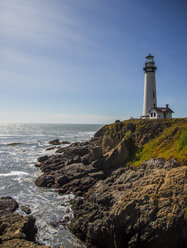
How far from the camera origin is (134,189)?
16.8 metres

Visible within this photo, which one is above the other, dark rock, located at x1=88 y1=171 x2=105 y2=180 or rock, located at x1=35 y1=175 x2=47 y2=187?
dark rock, located at x1=88 y1=171 x2=105 y2=180

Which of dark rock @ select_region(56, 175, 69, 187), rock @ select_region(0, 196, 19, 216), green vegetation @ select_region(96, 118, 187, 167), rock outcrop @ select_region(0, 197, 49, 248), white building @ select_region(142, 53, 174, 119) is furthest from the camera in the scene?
white building @ select_region(142, 53, 174, 119)

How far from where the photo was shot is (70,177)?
1097 inches

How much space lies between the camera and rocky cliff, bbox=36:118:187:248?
43.9 feet

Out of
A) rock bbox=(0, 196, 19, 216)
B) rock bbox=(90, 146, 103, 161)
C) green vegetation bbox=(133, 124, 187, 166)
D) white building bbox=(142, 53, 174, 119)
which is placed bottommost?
rock bbox=(0, 196, 19, 216)

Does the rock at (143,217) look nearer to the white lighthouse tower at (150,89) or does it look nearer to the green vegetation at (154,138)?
the green vegetation at (154,138)

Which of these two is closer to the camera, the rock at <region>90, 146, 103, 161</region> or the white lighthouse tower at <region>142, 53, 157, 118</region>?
the rock at <region>90, 146, 103, 161</region>

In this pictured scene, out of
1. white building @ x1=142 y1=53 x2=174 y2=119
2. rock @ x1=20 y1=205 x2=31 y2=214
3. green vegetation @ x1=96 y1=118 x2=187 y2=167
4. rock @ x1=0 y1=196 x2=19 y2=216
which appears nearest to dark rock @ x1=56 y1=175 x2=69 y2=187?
rock @ x1=20 y1=205 x2=31 y2=214

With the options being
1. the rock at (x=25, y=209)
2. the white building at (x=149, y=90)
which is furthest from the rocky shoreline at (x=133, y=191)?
the white building at (x=149, y=90)

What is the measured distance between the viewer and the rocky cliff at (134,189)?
1338cm

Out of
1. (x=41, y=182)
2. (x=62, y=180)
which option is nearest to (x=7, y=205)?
(x=41, y=182)

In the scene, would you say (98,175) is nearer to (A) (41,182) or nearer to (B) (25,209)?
(A) (41,182)

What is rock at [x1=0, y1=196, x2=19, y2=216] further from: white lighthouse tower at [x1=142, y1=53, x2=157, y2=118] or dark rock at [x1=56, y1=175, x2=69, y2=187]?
white lighthouse tower at [x1=142, y1=53, x2=157, y2=118]

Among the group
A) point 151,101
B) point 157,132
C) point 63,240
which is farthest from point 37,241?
point 151,101
